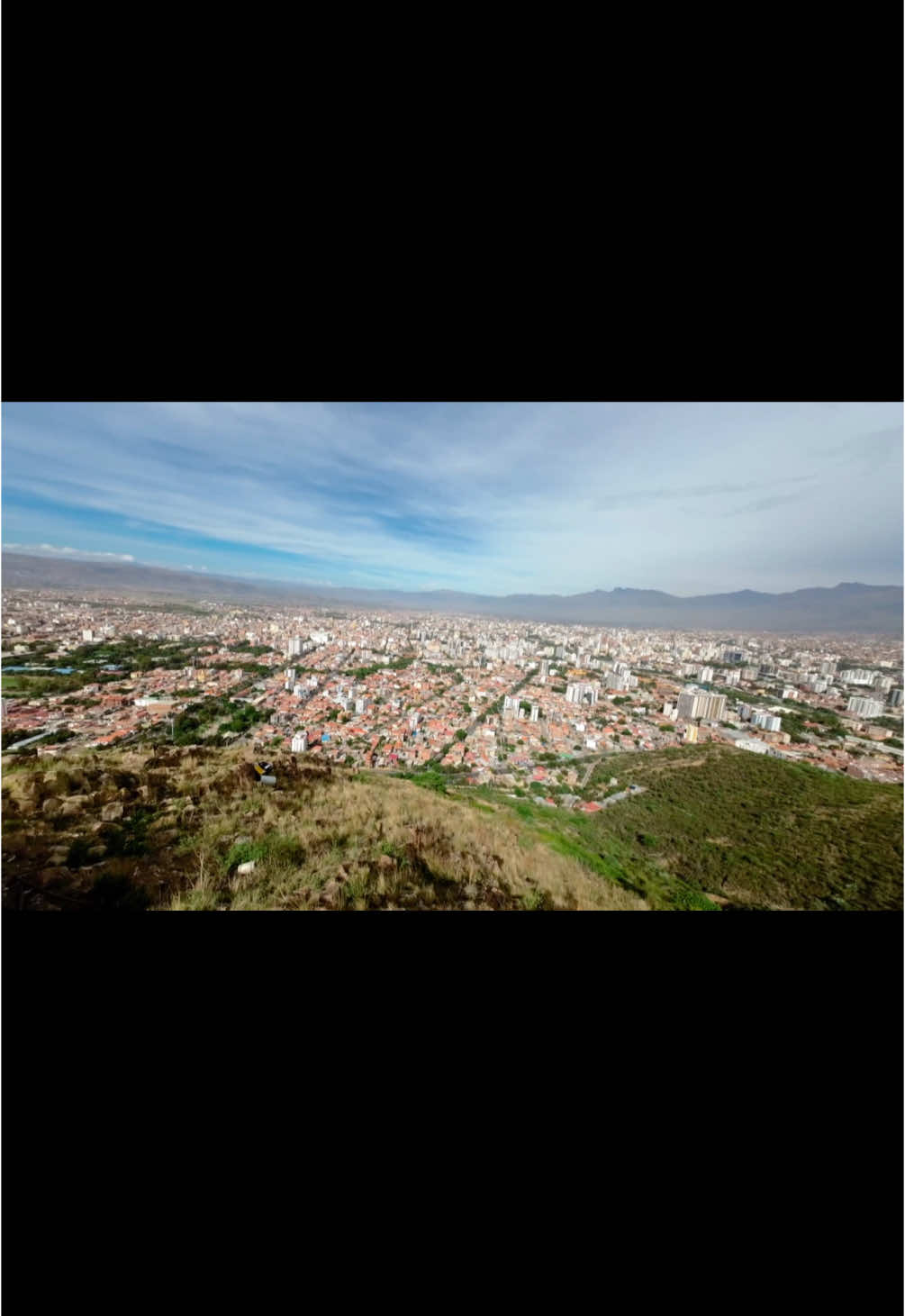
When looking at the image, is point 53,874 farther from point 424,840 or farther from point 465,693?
point 465,693

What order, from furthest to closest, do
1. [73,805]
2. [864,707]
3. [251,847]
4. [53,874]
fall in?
[864,707], [73,805], [251,847], [53,874]

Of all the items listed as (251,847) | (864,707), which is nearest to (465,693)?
(251,847)

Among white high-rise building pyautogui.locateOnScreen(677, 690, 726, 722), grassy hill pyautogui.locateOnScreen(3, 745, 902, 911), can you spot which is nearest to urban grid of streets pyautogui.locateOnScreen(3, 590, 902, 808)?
white high-rise building pyautogui.locateOnScreen(677, 690, 726, 722)

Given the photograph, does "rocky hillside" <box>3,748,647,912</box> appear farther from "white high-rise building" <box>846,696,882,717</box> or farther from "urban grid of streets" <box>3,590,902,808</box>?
"white high-rise building" <box>846,696,882,717</box>

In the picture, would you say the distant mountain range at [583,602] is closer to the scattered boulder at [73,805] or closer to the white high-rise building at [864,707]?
the white high-rise building at [864,707]
